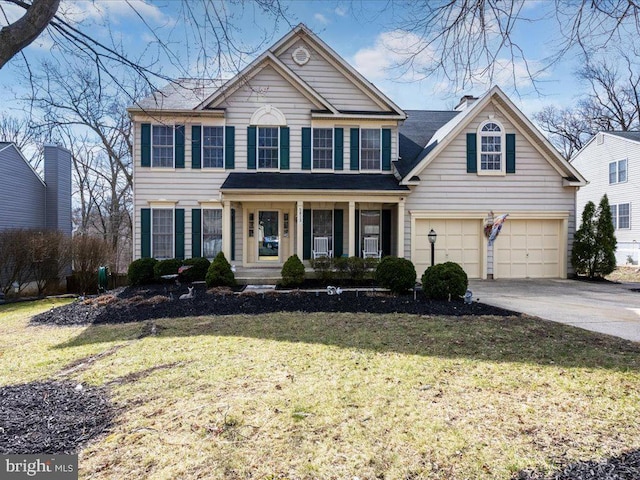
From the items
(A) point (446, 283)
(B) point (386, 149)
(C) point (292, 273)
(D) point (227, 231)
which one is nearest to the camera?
(A) point (446, 283)

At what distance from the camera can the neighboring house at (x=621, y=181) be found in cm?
2014

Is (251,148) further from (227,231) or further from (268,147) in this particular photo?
(227,231)

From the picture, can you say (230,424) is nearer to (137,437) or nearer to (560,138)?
(137,437)

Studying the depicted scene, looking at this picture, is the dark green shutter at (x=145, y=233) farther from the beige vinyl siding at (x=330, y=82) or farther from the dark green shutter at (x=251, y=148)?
the beige vinyl siding at (x=330, y=82)

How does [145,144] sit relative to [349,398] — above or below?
above

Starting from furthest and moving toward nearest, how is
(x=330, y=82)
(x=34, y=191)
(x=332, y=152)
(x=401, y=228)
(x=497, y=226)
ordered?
(x=34, y=191)
(x=330, y=82)
(x=332, y=152)
(x=401, y=228)
(x=497, y=226)

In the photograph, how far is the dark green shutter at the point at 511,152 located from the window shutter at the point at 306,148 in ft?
23.6

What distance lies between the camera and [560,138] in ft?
117

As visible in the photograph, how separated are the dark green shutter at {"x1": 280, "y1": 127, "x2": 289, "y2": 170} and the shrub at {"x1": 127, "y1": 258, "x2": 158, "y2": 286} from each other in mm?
5648

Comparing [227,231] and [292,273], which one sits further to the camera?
[227,231]

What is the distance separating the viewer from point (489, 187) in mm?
13156

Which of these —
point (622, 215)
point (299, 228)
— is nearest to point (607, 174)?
point (622, 215)

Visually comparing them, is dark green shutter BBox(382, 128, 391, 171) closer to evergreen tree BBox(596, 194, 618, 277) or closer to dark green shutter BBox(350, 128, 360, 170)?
dark green shutter BBox(350, 128, 360, 170)

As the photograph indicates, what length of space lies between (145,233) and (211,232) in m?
2.27
